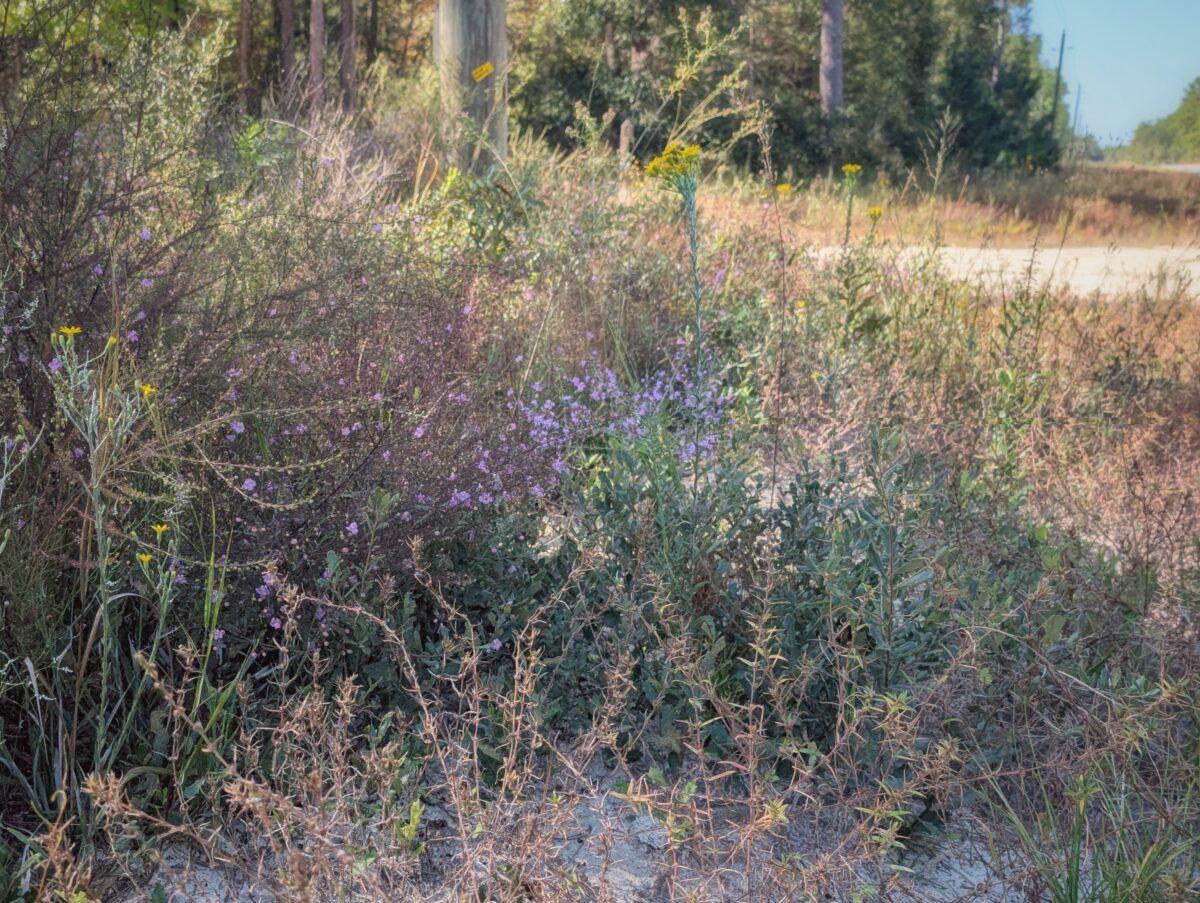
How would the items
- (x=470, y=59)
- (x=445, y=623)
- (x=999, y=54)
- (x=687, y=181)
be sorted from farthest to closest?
(x=999, y=54) < (x=470, y=59) < (x=687, y=181) < (x=445, y=623)

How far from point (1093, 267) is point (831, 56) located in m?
14.4

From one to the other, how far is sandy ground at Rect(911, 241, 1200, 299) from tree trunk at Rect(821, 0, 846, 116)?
1207 centimetres

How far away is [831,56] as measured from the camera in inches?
922

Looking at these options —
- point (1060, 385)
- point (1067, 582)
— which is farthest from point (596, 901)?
point (1060, 385)

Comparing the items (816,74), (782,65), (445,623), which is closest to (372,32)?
(782,65)

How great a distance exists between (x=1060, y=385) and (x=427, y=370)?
125 inches

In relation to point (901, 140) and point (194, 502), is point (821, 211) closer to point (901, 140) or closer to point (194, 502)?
point (194, 502)

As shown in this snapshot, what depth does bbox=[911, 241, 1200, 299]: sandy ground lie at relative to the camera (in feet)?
20.9

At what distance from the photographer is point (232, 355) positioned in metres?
2.47

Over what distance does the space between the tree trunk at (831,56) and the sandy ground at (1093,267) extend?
A: 1207cm

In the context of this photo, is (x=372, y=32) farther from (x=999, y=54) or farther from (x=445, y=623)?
(x=445, y=623)

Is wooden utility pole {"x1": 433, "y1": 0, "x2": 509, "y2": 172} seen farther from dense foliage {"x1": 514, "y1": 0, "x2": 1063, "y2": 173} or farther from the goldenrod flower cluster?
dense foliage {"x1": 514, "y1": 0, "x2": 1063, "y2": 173}

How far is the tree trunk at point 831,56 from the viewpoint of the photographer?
75.3 ft

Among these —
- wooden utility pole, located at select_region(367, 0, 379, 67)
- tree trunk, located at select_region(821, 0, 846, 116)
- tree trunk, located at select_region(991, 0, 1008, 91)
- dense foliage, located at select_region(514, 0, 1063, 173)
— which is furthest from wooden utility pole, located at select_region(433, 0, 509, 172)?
tree trunk, located at select_region(991, 0, 1008, 91)
